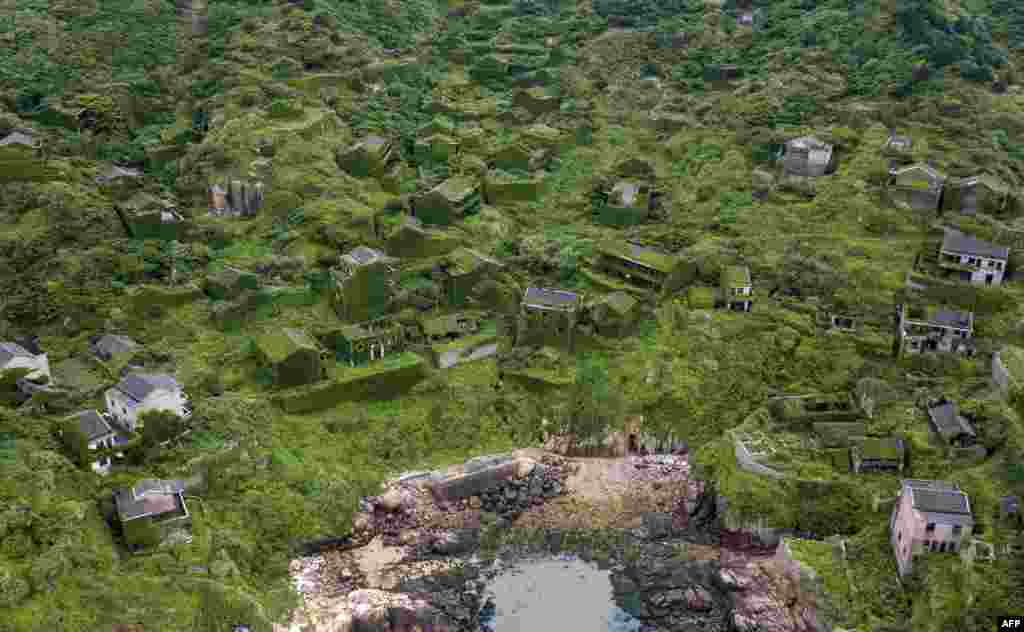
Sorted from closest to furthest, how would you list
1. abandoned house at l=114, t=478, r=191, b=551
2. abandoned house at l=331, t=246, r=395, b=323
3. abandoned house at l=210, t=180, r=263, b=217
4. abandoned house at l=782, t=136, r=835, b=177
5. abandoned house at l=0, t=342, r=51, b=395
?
abandoned house at l=114, t=478, r=191, b=551 < abandoned house at l=0, t=342, r=51, b=395 < abandoned house at l=331, t=246, r=395, b=323 < abandoned house at l=210, t=180, r=263, b=217 < abandoned house at l=782, t=136, r=835, b=177

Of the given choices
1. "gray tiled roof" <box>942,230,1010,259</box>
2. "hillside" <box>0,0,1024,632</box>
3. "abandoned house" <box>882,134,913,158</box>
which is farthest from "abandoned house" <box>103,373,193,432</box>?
"abandoned house" <box>882,134,913,158</box>

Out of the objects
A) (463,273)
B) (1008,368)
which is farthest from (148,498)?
(1008,368)

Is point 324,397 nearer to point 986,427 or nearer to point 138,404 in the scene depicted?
point 138,404

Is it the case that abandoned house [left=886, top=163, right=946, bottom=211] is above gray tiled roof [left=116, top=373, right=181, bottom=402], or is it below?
above

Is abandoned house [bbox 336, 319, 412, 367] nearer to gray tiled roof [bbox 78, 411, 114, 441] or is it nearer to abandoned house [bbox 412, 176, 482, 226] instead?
abandoned house [bbox 412, 176, 482, 226]

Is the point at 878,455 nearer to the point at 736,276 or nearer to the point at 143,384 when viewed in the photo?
the point at 736,276

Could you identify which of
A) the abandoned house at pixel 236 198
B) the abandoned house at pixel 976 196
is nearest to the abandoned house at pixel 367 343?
the abandoned house at pixel 236 198
